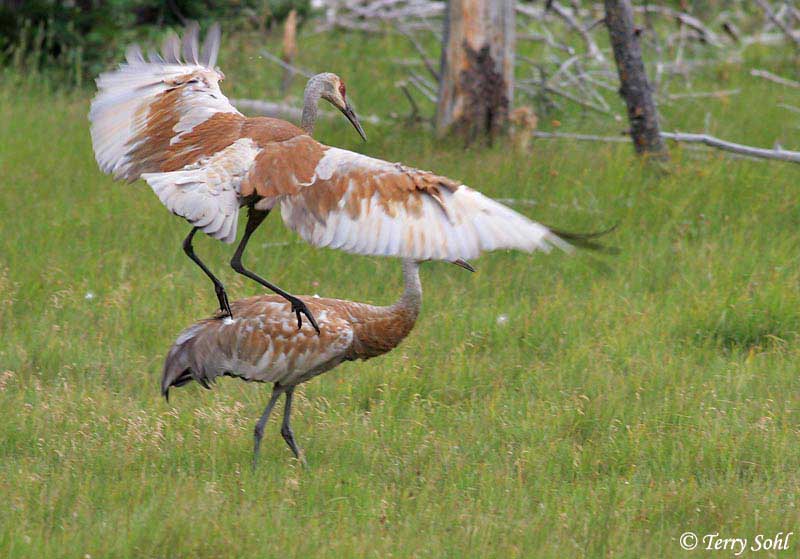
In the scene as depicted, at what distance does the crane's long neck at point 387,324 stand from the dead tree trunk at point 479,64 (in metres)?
4.52

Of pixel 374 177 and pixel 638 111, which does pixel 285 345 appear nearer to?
pixel 374 177

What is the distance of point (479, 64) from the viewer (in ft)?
32.3

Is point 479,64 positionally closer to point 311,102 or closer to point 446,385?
point 311,102

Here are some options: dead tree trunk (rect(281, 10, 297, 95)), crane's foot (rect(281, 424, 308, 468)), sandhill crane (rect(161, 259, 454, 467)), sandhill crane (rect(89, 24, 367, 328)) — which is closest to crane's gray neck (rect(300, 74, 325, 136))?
sandhill crane (rect(89, 24, 367, 328))

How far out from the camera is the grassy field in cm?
470

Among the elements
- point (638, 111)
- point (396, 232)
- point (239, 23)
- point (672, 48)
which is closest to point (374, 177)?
point (396, 232)

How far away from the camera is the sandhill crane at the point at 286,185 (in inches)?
181

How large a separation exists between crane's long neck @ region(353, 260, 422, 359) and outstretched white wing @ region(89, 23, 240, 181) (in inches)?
50.5

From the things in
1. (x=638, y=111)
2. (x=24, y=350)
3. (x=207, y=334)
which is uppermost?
(x=638, y=111)

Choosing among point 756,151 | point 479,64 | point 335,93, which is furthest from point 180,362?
point 479,64

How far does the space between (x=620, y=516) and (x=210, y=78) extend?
325 cm

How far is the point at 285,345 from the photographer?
536 centimetres

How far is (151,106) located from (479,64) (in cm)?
441

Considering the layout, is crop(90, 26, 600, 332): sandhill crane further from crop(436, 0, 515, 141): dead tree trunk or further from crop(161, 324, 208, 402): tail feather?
crop(436, 0, 515, 141): dead tree trunk
